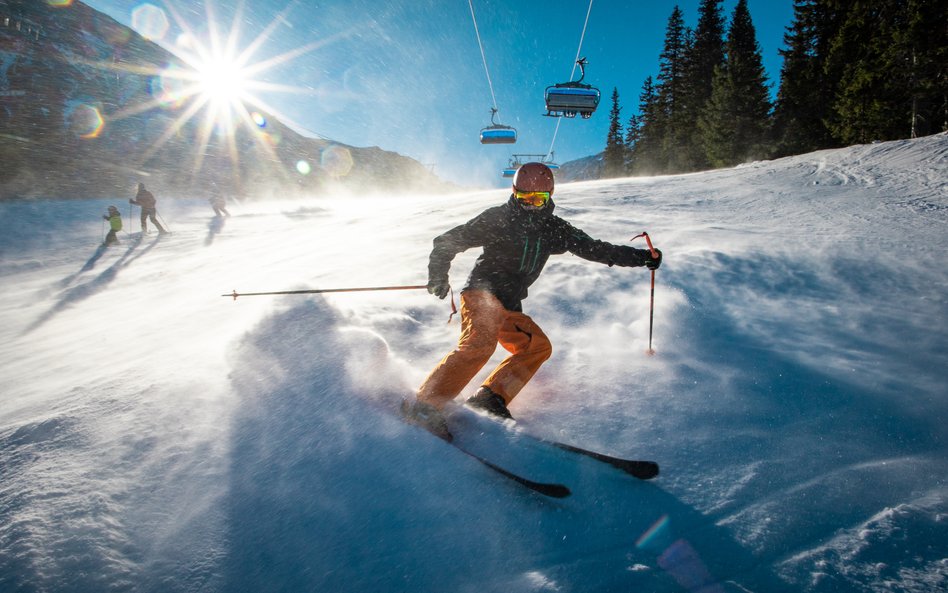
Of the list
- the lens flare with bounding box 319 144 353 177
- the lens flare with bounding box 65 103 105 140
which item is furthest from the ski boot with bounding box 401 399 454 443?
the lens flare with bounding box 319 144 353 177

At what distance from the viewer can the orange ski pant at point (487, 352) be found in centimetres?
241

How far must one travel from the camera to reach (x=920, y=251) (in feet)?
15.2

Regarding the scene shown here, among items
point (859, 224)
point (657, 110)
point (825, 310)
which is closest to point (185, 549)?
point (825, 310)

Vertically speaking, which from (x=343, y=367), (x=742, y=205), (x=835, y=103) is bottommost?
(x=343, y=367)

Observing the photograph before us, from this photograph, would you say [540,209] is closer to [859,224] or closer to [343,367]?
[343,367]

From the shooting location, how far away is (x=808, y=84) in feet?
86.0

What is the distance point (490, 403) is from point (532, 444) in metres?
0.40

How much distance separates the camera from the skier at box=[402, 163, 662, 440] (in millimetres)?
2518

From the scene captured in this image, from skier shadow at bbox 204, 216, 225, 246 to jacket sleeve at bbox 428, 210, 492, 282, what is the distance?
39.7 feet

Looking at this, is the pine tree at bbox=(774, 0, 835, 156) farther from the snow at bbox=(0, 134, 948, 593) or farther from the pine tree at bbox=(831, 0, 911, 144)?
the snow at bbox=(0, 134, 948, 593)

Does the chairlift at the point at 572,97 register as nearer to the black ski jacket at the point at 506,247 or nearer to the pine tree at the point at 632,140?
the black ski jacket at the point at 506,247

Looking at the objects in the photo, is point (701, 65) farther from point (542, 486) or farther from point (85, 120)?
point (85, 120)

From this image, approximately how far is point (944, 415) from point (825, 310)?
1595 millimetres

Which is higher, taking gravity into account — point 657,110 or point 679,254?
point 657,110
